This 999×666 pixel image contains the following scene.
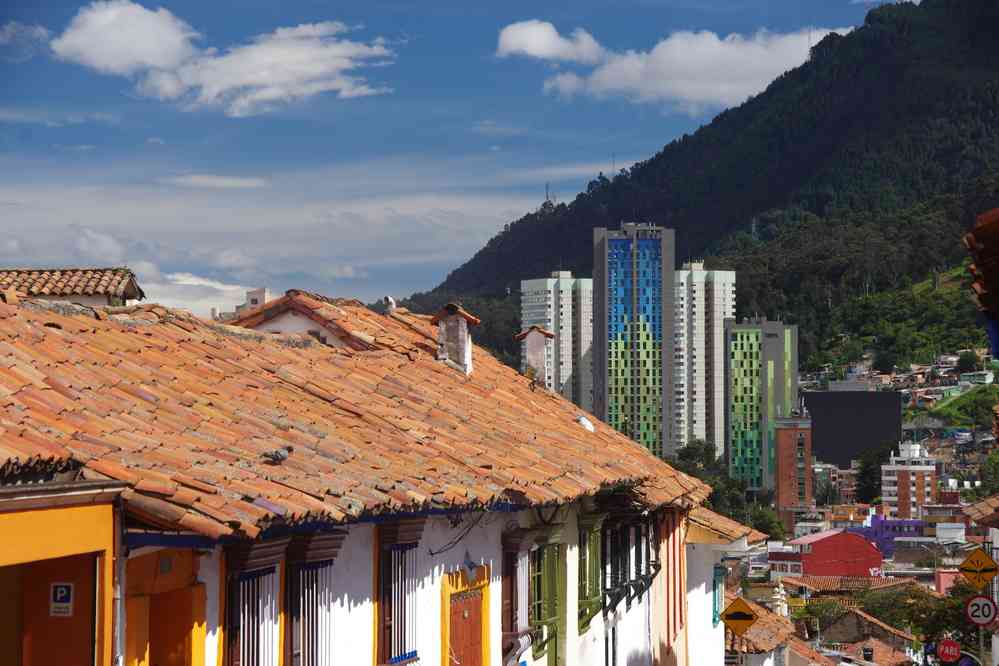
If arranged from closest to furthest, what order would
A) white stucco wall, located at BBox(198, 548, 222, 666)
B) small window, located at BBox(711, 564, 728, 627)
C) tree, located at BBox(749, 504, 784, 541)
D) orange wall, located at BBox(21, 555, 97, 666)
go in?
1. orange wall, located at BBox(21, 555, 97, 666)
2. white stucco wall, located at BBox(198, 548, 222, 666)
3. small window, located at BBox(711, 564, 728, 627)
4. tree, located at BBox(749, 504, 784, 541)

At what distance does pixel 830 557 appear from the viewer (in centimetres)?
15338

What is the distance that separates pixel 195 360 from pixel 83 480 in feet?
14.4

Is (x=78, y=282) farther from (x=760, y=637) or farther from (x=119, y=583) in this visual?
(x=760, y=637)

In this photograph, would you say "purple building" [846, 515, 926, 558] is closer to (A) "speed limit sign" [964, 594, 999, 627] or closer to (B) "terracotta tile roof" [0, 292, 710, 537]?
(A) "speed limit sign" [964, 594, 999, 627]

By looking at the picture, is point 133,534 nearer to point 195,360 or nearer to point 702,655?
point 195,360

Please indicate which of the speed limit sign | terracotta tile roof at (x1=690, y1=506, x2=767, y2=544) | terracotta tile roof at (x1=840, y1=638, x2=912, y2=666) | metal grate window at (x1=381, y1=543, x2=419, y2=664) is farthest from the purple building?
metal grate window at (x1=381, y1=543, x2=419, y2=664)

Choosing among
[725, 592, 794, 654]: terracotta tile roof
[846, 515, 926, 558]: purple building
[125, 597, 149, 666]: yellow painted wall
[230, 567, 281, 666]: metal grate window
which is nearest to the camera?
[125, 597, 149, 666]: yellow painted wall

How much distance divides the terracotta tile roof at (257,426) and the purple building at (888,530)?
6809 inches

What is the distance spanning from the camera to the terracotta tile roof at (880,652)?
69.1m

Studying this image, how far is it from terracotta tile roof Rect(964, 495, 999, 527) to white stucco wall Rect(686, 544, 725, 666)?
153 inches

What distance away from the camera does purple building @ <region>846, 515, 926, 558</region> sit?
185 metres

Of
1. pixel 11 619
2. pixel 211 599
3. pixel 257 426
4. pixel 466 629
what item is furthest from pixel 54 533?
pixel 466 629

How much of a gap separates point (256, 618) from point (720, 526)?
59.6 ft

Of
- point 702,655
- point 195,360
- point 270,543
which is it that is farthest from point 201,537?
point 702,655
